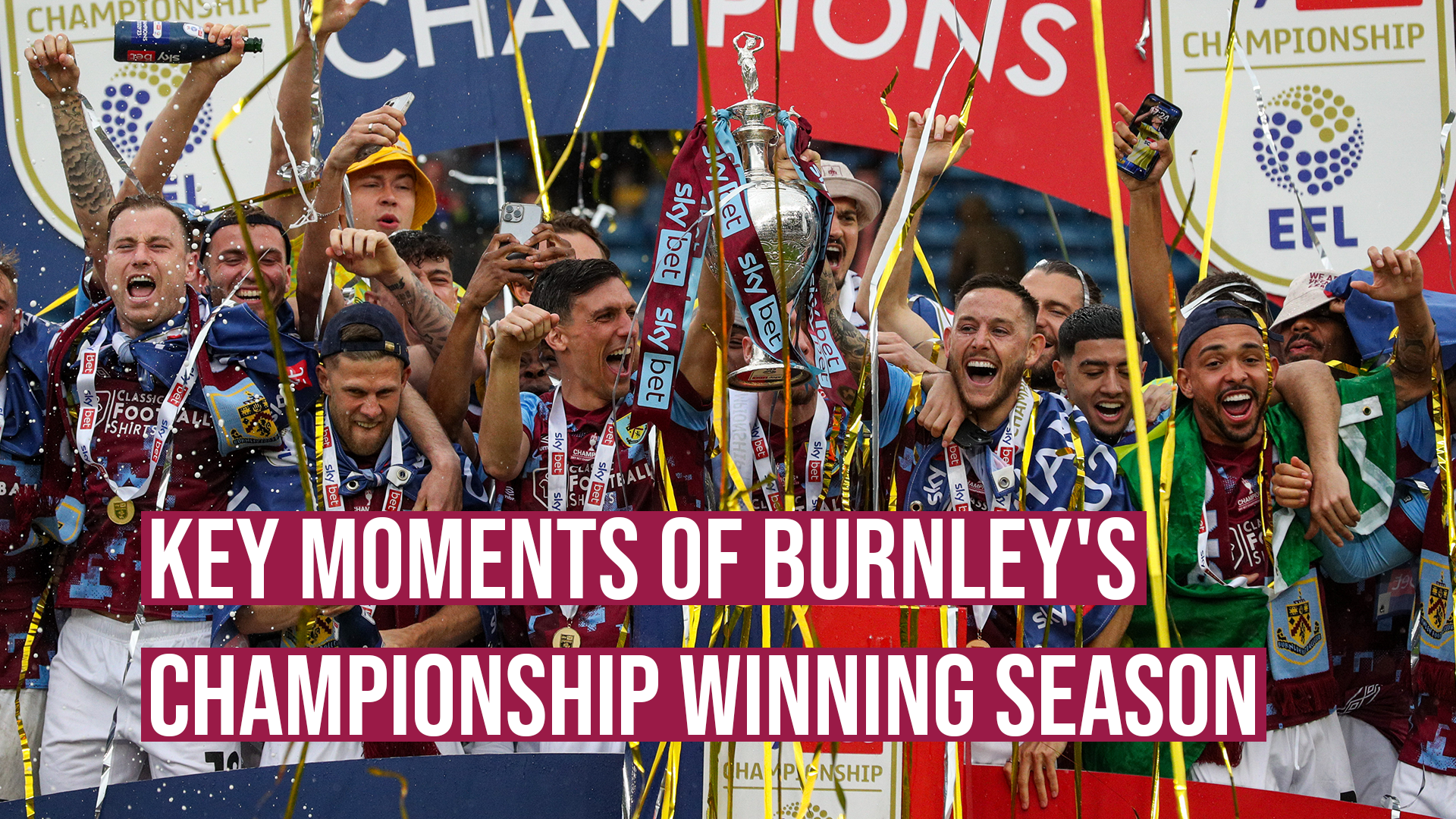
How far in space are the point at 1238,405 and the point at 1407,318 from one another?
48 cm

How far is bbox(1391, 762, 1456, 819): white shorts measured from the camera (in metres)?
3.04

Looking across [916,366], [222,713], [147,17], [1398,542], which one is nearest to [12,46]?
[147,17]

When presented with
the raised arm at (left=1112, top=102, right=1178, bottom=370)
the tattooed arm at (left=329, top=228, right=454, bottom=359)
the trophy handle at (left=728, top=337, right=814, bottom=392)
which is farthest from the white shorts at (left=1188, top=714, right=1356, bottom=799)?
the tattooed arm at (left=329, top=228, right=454, bottom=359)

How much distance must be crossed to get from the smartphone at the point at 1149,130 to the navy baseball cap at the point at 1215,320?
36cm

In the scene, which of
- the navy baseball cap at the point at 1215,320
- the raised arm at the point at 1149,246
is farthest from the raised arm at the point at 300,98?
the navy baseball cap at the point at 1215,320

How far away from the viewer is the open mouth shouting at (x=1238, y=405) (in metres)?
3.24

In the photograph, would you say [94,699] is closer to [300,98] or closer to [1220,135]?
[300,98]

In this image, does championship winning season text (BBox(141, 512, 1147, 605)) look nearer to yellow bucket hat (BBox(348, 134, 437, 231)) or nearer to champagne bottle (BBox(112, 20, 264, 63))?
champagne bottle (BBox(112, 20, 264, 63))

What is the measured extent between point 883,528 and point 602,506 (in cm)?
72

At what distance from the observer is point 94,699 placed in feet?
10.7

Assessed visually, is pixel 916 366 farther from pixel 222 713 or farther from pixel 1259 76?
pixel 1259 76

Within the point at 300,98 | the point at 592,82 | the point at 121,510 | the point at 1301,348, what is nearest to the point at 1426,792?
the point at 1301,348

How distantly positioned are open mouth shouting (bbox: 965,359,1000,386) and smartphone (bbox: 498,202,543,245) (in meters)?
1.13

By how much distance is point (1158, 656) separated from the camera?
2.77 m
